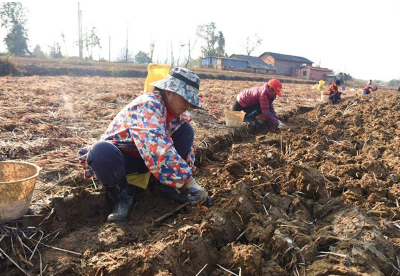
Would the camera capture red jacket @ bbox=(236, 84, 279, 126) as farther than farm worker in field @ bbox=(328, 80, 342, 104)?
No

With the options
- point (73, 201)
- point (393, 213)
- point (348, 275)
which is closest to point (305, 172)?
point (393, 213)

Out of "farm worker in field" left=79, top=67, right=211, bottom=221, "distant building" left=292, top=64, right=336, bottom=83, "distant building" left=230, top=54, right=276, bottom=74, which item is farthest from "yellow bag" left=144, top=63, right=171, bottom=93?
"distant building" left=292, top=64, right=336, bottom=83

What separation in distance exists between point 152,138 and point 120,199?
2.30 ft

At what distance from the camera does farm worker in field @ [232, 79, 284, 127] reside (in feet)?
18.1

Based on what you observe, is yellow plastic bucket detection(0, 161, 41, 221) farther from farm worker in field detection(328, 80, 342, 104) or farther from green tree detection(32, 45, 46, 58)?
green tree detection(32, 45, 46, 58)

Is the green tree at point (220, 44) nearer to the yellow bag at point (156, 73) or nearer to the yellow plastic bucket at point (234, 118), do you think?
the yellow plastic bucket at point (234, 118)

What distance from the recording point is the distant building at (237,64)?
46.8m

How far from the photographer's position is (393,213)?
8.02ft

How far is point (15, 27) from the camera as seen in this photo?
148 ft

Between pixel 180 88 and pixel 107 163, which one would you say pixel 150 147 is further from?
pixel 180 88

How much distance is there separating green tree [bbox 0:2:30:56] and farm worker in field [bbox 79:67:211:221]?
51.6 m

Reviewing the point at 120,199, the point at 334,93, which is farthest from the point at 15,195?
the point at 334,93

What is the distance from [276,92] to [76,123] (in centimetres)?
372

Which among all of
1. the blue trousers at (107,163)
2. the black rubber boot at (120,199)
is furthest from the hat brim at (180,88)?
the black rubber boot at (120,199)
